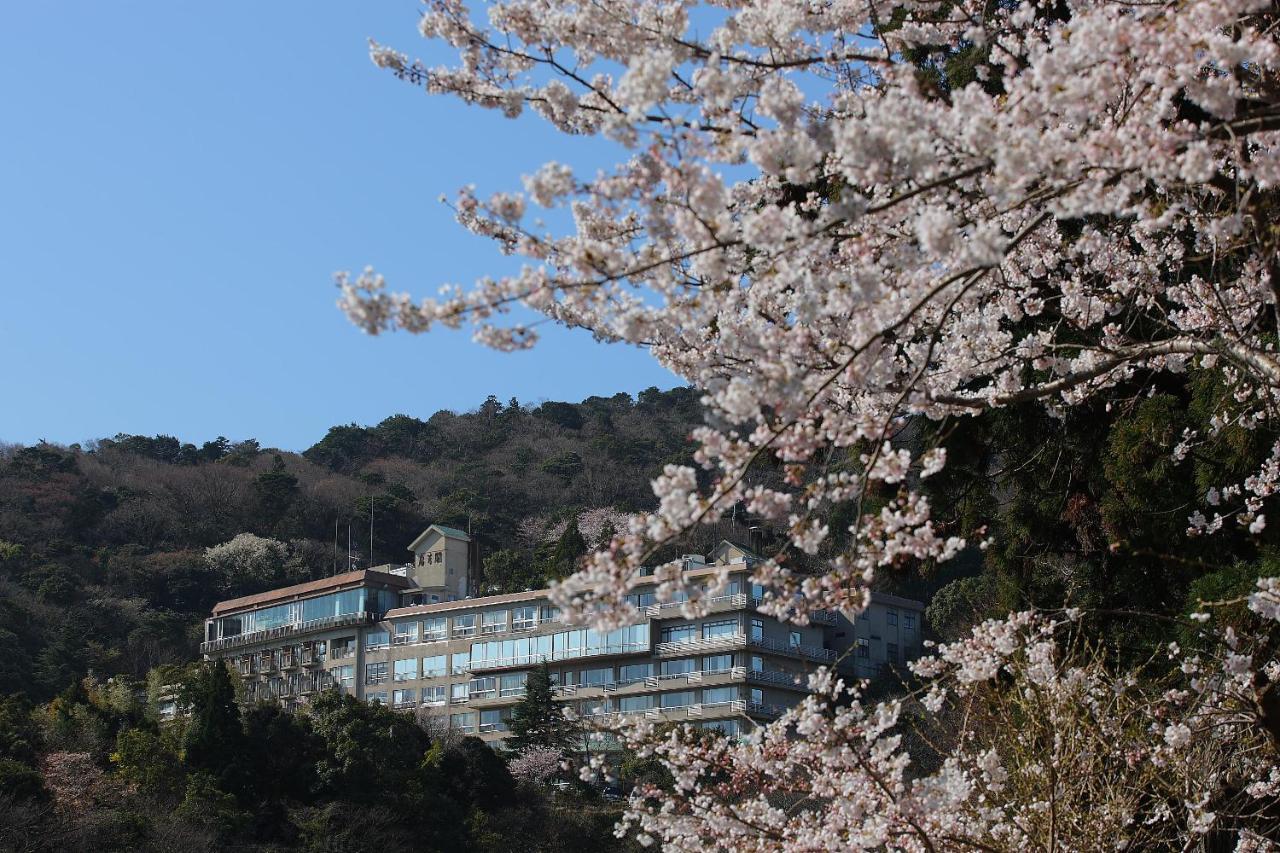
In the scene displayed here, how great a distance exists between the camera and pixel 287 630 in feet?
143

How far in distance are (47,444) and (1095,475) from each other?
5429 centimetres

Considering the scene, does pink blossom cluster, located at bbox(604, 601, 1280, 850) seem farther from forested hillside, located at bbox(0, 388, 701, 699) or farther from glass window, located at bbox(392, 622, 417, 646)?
glass window, located at bbox(392, 622, 417, 646)

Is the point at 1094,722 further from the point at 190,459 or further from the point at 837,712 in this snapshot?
the point at 190,459

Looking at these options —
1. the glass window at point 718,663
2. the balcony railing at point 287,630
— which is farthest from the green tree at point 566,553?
the balcony railing at point 287,630

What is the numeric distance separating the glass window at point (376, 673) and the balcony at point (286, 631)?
1300 millimetres

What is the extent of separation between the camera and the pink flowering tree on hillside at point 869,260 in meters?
3.23

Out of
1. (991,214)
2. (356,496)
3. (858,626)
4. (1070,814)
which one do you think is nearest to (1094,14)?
(991,214)

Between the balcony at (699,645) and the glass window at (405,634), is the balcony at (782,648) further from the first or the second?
the glass window at (405,634)

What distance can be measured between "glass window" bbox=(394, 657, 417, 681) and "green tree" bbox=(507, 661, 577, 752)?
8293mm

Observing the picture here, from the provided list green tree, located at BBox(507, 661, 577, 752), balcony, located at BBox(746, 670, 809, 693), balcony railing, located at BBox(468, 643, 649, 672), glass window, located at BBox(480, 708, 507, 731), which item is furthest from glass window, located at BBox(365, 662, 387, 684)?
balcony, located at BBox(746, 670, 809, 693)

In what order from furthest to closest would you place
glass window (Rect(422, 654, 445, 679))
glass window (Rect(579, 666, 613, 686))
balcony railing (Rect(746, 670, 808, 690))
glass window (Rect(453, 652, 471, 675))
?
glass window (Rect(422, 654, 445, 679)) < glass window (Rect(453, 652, 471, 675)) < glass window (Rect(579, 666, 613, 686)) < balcony railing (Rect(746, 670, 808, 690))

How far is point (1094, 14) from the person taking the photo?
322cm

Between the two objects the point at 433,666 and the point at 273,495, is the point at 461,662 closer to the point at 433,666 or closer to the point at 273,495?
the point at 433,666

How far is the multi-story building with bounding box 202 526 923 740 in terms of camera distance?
36.0 m
